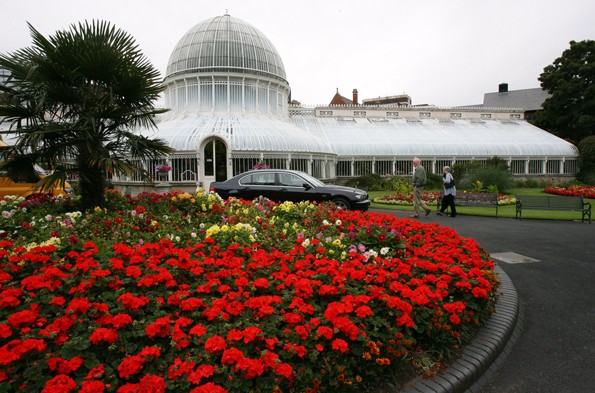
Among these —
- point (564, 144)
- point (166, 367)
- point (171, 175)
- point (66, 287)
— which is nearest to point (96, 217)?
point (66, 287)

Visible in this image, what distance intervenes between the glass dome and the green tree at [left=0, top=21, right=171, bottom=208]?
19.6m

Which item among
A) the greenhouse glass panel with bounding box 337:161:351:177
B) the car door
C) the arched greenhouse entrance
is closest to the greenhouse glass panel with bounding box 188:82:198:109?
the arched greenhouse entrance

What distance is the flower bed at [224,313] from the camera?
7.84 ft

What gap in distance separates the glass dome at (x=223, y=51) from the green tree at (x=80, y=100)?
19613 millimetres

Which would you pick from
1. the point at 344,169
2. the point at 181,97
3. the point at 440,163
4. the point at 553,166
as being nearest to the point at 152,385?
the point at 181,97

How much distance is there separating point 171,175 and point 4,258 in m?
17.7

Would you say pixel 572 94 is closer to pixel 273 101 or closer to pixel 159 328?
pixel 273 101

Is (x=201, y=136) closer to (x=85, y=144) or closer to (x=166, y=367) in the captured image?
(x=85, y=144)

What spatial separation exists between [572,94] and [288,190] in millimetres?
40394

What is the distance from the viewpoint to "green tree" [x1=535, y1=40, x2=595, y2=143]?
35.8 meters

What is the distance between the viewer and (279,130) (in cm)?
2350

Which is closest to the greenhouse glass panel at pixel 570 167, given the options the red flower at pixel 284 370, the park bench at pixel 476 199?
the park bench at pixel 476 199

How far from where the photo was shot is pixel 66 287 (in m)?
3.35

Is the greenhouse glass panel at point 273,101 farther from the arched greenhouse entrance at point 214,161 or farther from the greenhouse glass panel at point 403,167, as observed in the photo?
the greenhouse glass panel at point 403,167
